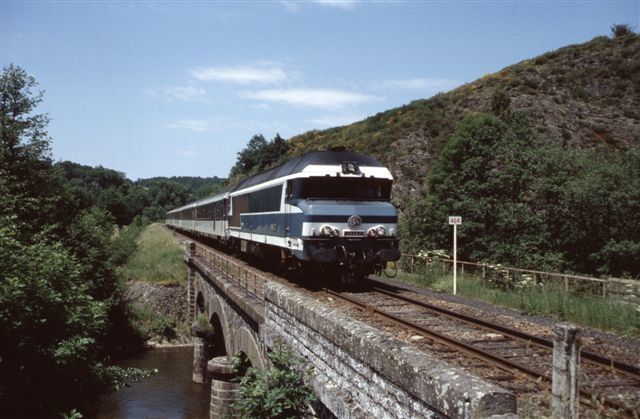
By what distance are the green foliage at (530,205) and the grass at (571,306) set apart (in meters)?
5.78

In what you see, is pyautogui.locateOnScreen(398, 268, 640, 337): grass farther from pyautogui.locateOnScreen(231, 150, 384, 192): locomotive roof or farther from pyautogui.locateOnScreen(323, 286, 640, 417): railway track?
pyautogui.locateOnScreen(231, 150, 384, 192): locomotive roof

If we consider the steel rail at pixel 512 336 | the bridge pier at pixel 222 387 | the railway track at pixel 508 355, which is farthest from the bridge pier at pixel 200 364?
the railway track at pixel 508 355

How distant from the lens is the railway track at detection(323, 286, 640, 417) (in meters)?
5.52

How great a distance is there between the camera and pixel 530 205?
23.1 metres

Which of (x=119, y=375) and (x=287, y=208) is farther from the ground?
(x=287, y=208)

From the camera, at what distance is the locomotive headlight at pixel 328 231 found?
12609 millimetres

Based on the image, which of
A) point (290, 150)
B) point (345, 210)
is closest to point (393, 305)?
point (345, 210)

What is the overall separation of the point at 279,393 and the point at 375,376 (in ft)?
8.00

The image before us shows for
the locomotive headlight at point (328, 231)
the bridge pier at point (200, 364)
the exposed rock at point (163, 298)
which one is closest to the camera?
the locomotive headlight at point (328, 231)

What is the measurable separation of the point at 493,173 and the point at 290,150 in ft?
199

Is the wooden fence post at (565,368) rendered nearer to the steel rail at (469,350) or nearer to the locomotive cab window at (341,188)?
the steel rail at (469,350)

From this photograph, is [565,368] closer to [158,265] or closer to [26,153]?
[26,153]

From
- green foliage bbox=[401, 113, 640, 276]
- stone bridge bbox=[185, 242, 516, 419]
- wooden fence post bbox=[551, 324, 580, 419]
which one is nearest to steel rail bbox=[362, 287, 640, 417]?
wooden fence post bbox=[551, 324, 580, 419]

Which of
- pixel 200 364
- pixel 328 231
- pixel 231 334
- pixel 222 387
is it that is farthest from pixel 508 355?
pixel 200 364
